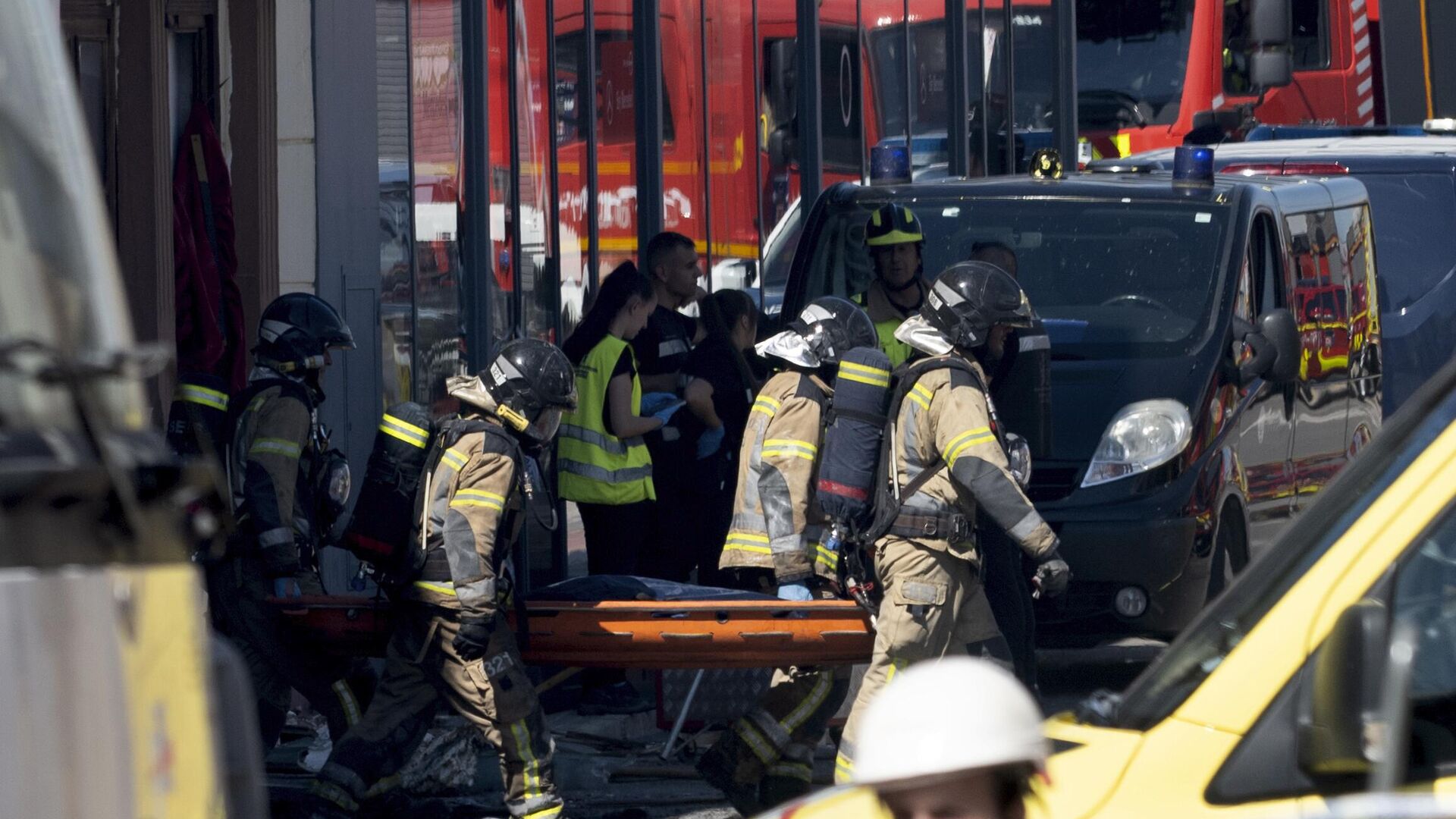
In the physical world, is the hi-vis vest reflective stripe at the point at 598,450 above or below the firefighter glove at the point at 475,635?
above

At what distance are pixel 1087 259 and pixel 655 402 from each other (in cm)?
211

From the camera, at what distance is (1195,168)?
33.5 feet

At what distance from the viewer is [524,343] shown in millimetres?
7211

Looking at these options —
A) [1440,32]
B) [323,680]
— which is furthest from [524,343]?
[1440,32]

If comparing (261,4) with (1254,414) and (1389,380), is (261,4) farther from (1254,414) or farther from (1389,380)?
(1389,380)

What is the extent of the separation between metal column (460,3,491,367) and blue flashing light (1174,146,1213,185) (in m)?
3.19

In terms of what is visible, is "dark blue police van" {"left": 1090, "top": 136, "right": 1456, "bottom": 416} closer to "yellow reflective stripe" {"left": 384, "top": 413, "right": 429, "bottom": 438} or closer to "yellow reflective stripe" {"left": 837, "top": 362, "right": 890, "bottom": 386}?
"yellow reflective stripe" {"left": 837, "top": 362, "right": 890, "bottom": 386}

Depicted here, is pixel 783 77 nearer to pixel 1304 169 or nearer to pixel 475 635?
pixel 1304 169

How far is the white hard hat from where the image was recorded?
8.90ft

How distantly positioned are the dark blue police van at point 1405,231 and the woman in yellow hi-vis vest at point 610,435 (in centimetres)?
394

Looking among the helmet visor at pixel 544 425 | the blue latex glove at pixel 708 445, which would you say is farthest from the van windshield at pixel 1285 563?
the blue latex glove at pixel 708 445

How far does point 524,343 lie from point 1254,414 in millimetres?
3775

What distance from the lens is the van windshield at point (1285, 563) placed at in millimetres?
3324

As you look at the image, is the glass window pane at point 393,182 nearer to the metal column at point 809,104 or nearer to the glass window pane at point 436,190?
the glass window pane at point 436,190
